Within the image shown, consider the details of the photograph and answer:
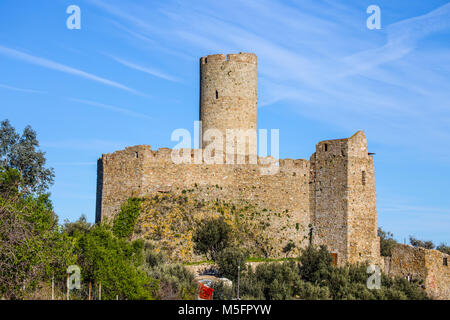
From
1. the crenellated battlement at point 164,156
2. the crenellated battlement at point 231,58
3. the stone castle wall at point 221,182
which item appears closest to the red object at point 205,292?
the stone castle wall at point 221,182

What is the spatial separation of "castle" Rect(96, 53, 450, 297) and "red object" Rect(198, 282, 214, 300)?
777 cm

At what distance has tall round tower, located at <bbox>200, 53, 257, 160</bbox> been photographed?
3806 cm

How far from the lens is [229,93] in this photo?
38125mm

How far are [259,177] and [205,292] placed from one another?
9.34 metres

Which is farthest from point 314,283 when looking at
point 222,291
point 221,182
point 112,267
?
point 112,267

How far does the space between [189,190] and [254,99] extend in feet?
21.7

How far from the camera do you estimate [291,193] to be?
3644 cm

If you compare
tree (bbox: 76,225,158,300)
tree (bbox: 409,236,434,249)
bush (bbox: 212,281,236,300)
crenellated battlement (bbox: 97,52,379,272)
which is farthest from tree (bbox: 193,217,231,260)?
tree (bbox: 409,236,434,249)

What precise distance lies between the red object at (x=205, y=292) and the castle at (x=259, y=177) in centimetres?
777

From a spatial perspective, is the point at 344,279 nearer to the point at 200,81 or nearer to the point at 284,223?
the point at 284,223

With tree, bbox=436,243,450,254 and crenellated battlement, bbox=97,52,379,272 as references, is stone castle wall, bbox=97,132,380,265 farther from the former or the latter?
tree, bbox=436,243,450,254

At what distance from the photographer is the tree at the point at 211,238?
34.1m

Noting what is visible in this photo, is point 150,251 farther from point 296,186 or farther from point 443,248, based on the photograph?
point 443,248

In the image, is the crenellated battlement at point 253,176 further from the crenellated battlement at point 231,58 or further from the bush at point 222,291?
the bush at point 222,291
